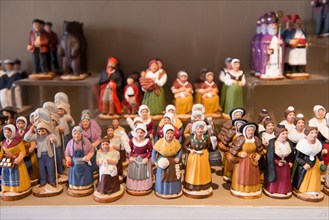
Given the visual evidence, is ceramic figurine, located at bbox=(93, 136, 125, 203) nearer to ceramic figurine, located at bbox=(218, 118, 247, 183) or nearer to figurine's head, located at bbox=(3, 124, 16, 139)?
figurine's head, located at bbox=(3, 124, 16, 139)

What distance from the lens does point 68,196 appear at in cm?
211

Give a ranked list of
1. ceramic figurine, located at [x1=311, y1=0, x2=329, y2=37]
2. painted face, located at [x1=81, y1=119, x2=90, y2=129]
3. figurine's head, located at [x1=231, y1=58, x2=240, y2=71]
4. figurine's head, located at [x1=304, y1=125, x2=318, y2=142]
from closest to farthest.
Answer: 1. figurine's head, located at [x1=304, y1=125, x2=318, y2=142]
2. painted face, located at [x1=81, y1=119, x2=90, y2=129]
3. figurine's head, located at [x1=231, y1=58, x2=240, y2=71]
4. ceramic figurine, located at [x1=311, y1=0, x2=329, y2=37]

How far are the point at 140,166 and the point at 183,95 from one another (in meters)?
0.72

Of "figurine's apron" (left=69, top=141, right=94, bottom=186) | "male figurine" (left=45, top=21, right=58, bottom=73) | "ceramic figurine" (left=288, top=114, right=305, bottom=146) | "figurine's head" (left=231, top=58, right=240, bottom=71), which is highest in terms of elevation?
"male figurine" (left=45, top=21, right=58, bottom=73)

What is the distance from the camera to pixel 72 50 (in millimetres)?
2650

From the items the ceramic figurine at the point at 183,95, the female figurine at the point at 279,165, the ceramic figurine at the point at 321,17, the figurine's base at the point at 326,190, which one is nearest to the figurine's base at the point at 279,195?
the female figurine at the point at 279,165

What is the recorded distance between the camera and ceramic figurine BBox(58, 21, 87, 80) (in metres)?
2.65

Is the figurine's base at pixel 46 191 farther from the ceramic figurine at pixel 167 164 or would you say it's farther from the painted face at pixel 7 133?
the ceramic figurine at pixel 167 164

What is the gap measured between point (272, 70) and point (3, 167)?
5.88 feet

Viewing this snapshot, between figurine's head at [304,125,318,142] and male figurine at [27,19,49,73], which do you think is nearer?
figurine's head at [304,125,318,142]

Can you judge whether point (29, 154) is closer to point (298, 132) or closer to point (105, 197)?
point (105, 197)

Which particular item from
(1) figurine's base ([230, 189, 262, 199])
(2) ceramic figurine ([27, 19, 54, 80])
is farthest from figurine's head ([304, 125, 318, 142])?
(2) ceramic figurine ([27, 19, 54, 80])

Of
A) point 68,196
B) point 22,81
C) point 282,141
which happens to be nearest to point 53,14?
point 22,81

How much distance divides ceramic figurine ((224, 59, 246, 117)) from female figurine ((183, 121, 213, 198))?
64 cm
